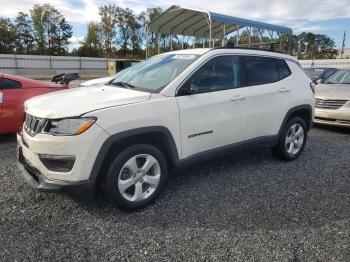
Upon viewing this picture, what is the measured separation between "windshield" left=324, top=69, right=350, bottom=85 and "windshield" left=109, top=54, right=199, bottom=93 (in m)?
6.07

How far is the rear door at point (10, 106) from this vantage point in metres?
5.93

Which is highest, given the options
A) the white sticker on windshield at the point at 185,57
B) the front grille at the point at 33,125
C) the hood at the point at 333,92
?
the white sticker on windshield at the point at 185,57

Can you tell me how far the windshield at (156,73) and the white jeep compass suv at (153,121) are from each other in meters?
0.02

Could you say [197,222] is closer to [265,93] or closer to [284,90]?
[265,93]

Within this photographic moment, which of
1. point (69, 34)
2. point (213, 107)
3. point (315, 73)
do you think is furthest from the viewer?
point (69, 34)

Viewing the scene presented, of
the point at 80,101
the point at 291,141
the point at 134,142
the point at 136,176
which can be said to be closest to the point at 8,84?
the point at 80,101

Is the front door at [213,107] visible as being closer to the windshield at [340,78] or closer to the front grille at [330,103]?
the front grille at [330,103]

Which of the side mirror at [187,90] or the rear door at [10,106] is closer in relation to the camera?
the side mirror at [187,90]

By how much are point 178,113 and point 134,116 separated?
0.54 m

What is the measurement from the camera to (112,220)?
3.32 metres

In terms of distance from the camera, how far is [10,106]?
19.6 ft

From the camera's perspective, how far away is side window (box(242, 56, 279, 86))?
4.54 metres

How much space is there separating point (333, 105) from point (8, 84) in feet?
22.7

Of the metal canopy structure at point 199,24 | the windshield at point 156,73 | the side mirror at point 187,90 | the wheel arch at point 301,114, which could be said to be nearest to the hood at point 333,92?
the wheel arch at point 301,114
